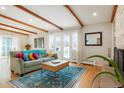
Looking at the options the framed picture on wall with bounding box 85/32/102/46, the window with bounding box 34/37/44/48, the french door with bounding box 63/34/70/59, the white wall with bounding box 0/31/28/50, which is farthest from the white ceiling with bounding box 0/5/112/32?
the white wall with bounding box 0/31/28/50

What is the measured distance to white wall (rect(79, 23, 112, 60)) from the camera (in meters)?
4.86

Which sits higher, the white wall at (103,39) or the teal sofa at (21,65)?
the white wall at (103,39)

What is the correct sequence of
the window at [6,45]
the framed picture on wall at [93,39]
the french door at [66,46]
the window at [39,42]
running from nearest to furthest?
the framed picture on wall at [93,39], the french door at [66,46], the window at [6,45], the window at [39,42]

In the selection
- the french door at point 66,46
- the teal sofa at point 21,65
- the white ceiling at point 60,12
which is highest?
the white ceiling at point 60,12

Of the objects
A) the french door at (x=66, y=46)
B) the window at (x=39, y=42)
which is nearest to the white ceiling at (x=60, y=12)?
the french door at (x=66, y=46)

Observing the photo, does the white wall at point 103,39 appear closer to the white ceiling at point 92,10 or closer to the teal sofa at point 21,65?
the white ceiling at point 92,10

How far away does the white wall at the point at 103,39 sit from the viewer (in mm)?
4858

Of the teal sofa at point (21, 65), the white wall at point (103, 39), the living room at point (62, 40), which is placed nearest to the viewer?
the teal sofa at point (21, 65)

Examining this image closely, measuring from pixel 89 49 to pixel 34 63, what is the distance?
3268mm

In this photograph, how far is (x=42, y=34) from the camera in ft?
24.4

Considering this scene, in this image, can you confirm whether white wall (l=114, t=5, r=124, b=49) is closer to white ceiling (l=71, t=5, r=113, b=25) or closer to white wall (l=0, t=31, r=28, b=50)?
white ceiling (l=71, t=5, r=113, b=25)

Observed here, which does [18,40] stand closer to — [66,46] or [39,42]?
[39,42]
